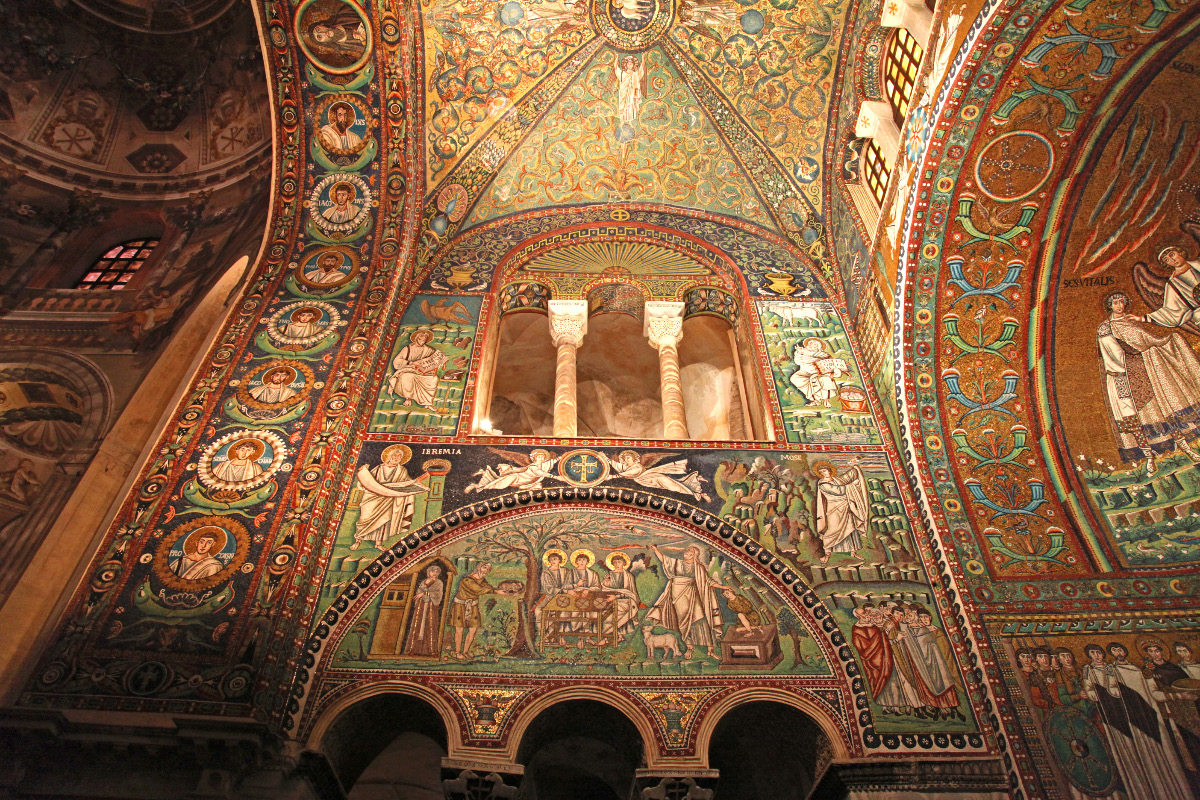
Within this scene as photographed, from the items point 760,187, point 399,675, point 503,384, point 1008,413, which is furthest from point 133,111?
point 1008,413

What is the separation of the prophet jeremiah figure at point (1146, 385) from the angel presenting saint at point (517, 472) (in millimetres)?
4660

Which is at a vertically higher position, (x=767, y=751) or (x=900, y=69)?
(x=900, y=69)

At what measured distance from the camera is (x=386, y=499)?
22.0ft

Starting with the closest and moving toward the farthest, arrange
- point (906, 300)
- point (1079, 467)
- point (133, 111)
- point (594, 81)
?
point (1079, 467)
point (906, 300)
point (594, 81)
point (133, 111)

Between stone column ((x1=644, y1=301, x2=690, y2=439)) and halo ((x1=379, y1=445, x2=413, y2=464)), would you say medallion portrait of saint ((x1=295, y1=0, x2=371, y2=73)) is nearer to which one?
stone column ((x1=644, y1=301, x2=690, y2=439))

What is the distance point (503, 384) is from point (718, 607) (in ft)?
17.1

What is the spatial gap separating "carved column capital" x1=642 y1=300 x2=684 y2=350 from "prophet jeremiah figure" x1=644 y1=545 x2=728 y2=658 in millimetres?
3010

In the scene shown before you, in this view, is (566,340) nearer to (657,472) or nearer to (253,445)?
(657,472)

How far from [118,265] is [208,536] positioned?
20.1 feet

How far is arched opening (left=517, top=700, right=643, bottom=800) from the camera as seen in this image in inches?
219

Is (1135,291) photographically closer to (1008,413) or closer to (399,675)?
(1008,413)

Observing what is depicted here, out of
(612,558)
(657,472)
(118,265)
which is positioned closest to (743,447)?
(657,472)

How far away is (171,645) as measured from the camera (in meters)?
5.43

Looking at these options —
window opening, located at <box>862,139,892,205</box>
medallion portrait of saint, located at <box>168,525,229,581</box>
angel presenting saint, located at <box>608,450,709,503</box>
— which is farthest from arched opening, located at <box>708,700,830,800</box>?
window opening, located at <box>862,139,892,205</box>
